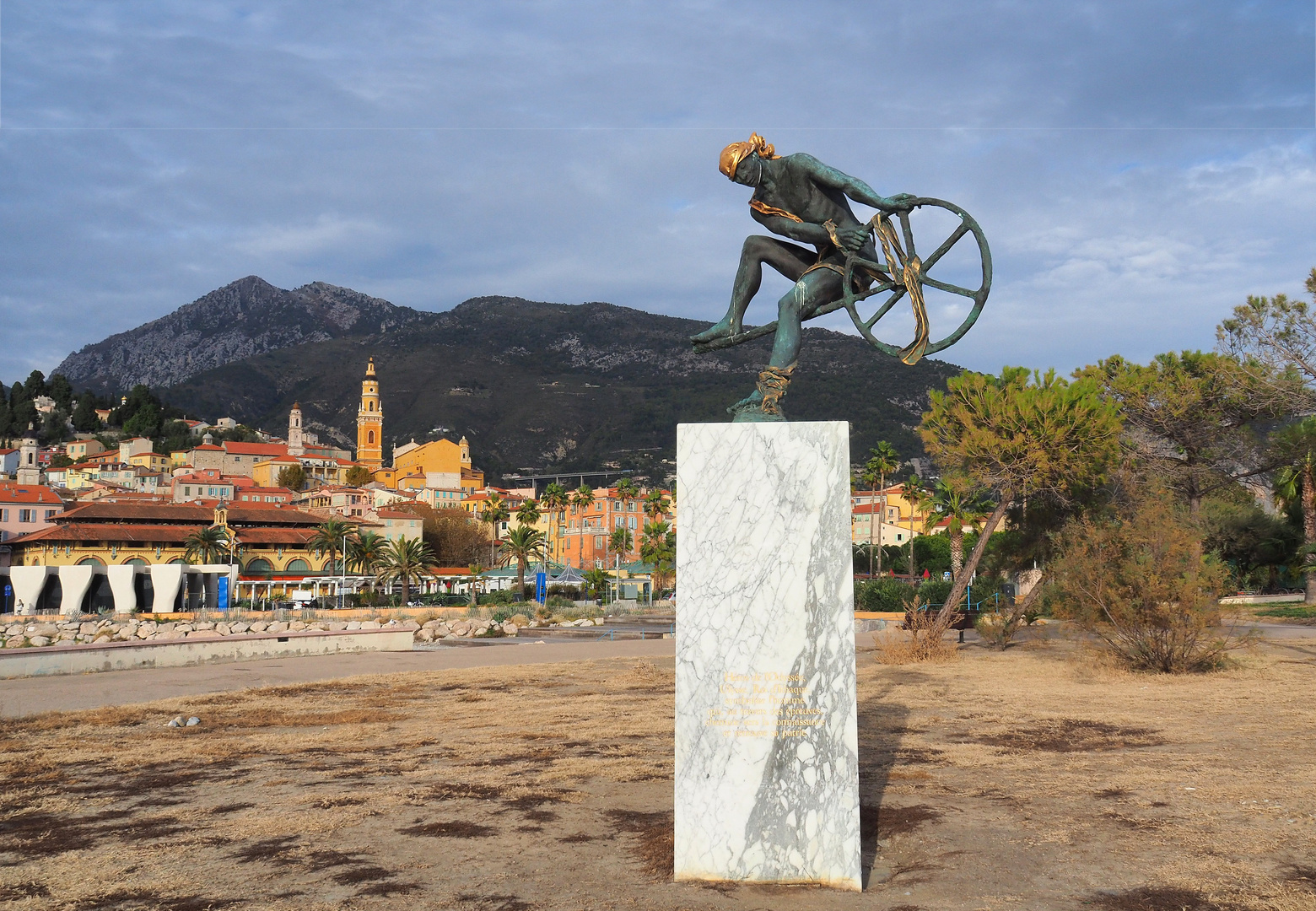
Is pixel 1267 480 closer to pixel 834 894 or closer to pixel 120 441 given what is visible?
pixel 834 894

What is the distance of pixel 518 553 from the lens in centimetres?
6369

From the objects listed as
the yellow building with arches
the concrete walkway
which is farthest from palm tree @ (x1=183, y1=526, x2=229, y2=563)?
the concrete walkway

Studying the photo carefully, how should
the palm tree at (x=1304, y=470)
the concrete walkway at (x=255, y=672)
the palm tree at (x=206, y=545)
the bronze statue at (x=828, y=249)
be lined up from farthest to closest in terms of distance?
the palm tree at (x=206, y=545) < the palm tree at (x=1304, y=470) < the concrete walkway at (x=255, y=672) < the bronze statue at (x=828, y=249)

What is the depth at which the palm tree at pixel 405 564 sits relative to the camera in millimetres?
60375

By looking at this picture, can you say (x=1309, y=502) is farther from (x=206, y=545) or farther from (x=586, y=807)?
(x=206, y=545)

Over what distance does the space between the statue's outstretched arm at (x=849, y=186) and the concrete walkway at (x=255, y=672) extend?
12.2m

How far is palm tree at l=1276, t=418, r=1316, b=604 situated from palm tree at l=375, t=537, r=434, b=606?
4393cm

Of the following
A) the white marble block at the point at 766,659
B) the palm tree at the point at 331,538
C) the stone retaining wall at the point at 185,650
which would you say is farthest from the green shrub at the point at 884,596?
the palm tree at the point at 331,538

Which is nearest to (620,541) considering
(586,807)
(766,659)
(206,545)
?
(206,545)

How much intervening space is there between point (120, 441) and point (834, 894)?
16099cm

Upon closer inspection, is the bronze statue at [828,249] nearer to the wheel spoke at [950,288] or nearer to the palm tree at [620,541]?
the wheel spoke at [950,288]

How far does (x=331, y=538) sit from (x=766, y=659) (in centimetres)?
7134

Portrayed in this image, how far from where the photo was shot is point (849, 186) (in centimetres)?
628

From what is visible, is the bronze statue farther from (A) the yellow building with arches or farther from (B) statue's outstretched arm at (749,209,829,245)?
(A) the yellow building with arches
